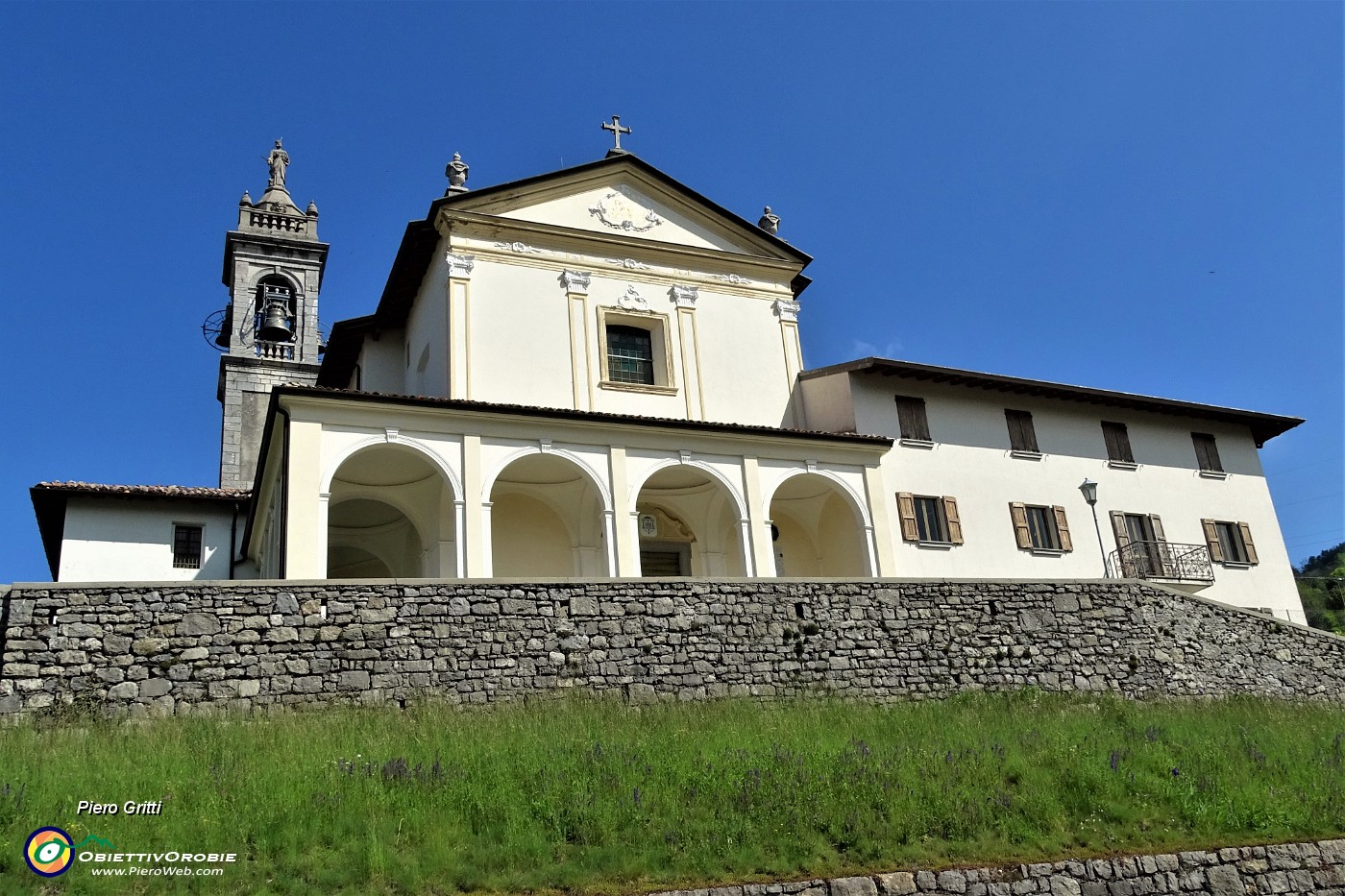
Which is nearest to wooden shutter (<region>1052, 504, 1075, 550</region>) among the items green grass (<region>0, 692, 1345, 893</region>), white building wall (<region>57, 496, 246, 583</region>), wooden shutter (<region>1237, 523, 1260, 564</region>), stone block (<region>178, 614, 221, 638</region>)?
wooden shutter (<region>1237, 523, 1260, 564</region>)

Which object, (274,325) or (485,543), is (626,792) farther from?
(274,325)

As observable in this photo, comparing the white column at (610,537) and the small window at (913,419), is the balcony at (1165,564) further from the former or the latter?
the white column at (610,537)

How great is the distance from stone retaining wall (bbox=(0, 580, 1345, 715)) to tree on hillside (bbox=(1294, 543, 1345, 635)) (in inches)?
1523

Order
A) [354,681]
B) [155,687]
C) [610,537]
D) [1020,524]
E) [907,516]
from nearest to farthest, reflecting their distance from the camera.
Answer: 1. [155,687]
2. [354,681]
3. [610,537]
4. [907,516]
5. [1020,524]

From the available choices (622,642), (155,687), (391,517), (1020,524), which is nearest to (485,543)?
(622,642)

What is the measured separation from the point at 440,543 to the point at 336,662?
6.73 meters

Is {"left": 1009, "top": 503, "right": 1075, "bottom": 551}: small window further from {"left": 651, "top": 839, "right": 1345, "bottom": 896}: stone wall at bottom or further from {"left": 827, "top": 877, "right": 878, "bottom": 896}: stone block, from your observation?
{"left": 827, "top": 877, "right": 878, "bottom": 896}: stone block

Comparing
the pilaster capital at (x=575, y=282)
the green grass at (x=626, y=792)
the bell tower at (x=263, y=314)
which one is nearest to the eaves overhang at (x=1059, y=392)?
the pilaster capital at (x=575, y=282)

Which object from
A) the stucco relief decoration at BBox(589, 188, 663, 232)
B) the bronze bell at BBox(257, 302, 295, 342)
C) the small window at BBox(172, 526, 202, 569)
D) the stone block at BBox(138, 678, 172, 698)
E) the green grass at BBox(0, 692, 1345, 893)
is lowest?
the green grass at BBox(0, 692, 1345, 893)

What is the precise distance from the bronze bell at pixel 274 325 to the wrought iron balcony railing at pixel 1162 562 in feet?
93.3

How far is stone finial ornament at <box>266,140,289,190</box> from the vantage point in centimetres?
4597

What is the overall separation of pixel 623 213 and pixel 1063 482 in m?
12.7

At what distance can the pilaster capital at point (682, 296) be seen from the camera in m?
26.5

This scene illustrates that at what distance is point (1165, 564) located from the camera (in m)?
28.2
